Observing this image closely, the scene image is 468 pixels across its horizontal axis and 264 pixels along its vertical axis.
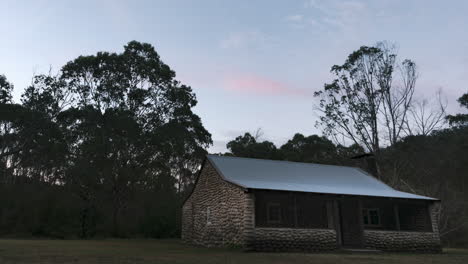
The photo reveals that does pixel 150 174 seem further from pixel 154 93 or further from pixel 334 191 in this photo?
pixel 334 191

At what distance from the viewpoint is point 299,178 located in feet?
66.4

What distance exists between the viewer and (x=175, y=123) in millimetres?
32375

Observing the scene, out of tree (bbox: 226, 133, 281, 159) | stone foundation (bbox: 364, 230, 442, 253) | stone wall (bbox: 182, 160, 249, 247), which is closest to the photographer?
stone wall (bbox: 182, 160, 249, 247)

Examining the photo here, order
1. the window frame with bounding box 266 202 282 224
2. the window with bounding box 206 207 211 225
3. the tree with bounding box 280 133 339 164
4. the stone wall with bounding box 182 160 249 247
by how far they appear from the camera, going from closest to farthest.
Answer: the stone wall with bounding box 182 160 249 247
the window frame with bounding box 266 202 282 224
the window with bounding box 206 207 211 225
the tree with bounding box 280 133 339 164

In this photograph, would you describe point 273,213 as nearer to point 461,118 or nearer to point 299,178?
point 299,178

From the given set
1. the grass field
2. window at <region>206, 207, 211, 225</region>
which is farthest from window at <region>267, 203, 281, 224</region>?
the grass field

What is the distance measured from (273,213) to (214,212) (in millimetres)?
3043

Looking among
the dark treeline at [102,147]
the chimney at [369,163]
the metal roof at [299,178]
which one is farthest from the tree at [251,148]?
the metal roof at [299,178]

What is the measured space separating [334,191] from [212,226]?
21.0 feet

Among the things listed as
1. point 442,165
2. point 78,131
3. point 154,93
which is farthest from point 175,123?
point 442,165

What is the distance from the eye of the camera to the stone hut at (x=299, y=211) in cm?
1633

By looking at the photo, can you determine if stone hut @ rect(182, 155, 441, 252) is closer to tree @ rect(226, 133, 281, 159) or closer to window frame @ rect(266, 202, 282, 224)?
window frame @ rect(266, 202, 282, 224)

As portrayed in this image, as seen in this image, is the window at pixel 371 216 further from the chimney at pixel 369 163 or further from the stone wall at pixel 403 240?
the chimney at pixel 369 163

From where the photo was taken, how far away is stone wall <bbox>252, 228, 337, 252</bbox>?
15750 mm
